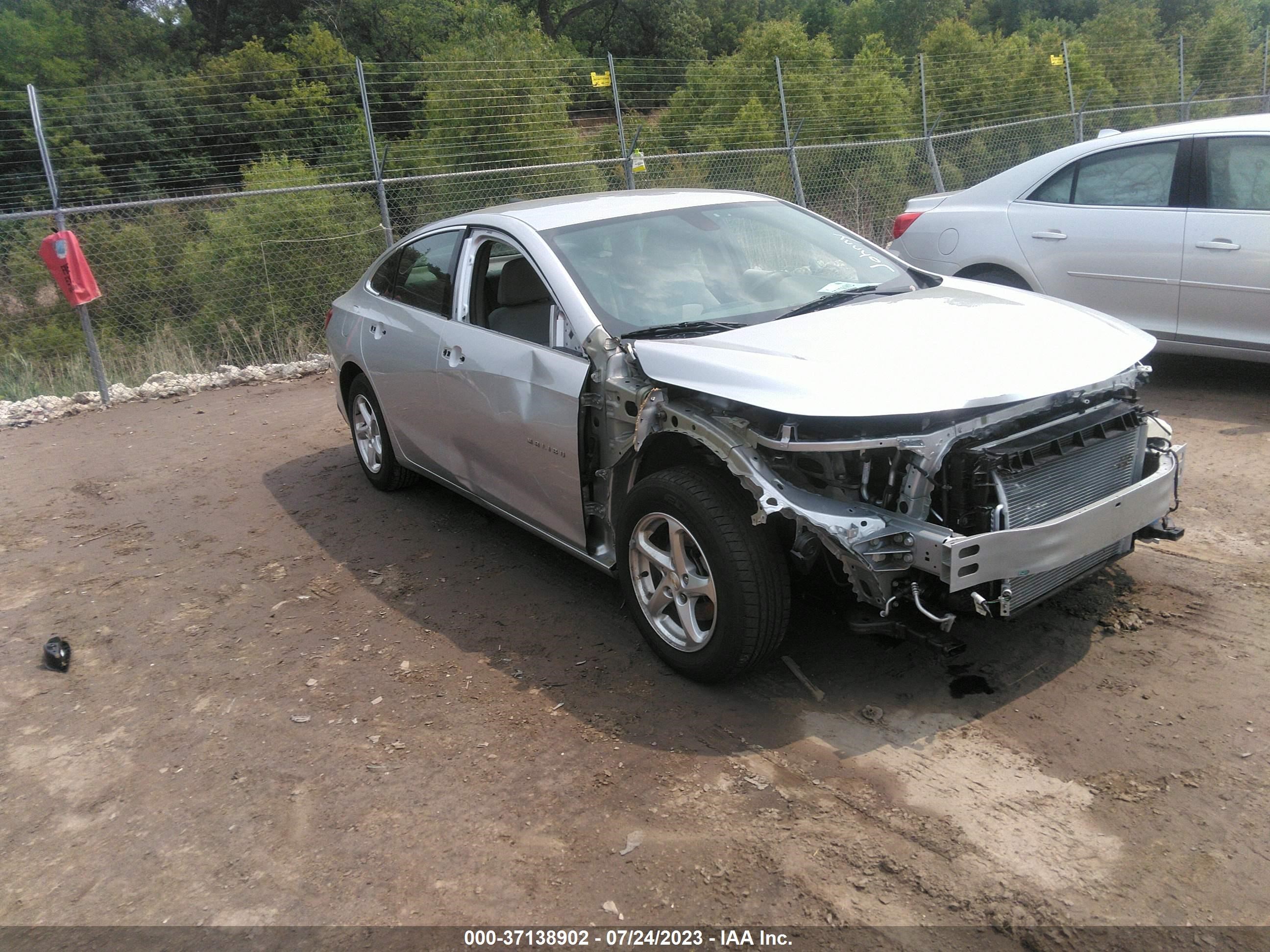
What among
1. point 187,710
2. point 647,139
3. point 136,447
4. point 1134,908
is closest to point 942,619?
point 1134,908

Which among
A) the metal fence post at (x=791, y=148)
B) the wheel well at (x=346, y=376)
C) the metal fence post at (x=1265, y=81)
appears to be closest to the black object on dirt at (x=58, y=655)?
the wheel well at (x=346, y=376)

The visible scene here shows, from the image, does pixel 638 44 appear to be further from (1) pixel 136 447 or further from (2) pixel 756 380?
(2) pixel 756 380

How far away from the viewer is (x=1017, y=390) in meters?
3.41

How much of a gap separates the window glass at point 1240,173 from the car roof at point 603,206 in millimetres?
2994

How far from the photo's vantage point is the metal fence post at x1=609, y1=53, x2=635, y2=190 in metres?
11.7

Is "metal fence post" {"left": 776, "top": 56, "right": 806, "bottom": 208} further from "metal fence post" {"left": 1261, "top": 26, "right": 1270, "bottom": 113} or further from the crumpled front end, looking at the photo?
"metal fence post" {"left": 1261, "top": 26, "right": 1270, "bottom": 113}

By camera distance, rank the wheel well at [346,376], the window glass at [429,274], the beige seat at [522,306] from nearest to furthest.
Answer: the beige seat at [522,306] → the window glass at [429,274] → the wheel well at [346,376]

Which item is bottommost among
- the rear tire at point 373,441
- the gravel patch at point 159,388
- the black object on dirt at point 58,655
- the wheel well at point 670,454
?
the gravel patch at point 159,388

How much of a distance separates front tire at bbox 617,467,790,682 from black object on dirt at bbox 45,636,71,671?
2.60 meters

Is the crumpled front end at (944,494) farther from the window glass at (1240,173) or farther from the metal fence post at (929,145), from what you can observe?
the metal fence post at (929,145)

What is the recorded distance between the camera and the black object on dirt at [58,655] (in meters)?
4.62

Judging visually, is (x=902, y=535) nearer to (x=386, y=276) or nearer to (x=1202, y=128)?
(x=386, y=276)

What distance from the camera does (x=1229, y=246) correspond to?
618cm

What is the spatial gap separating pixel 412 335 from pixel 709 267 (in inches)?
67.1
